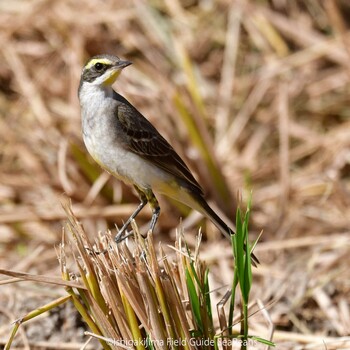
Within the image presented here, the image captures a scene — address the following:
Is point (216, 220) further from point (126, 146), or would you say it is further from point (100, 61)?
point (100, 61)

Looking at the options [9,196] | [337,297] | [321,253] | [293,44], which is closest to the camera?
[337,297]

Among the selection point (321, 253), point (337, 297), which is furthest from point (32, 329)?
point (321, 253)

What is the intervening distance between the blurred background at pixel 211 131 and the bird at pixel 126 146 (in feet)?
2.75

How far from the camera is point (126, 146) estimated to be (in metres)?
4.64

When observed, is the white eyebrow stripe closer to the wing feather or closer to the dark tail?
the wing feather

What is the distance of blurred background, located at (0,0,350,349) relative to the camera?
5996 mm

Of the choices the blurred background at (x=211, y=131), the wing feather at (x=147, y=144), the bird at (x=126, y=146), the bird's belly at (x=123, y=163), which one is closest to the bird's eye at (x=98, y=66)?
the bird at (x=126, y=146)

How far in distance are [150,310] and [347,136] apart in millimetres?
4639

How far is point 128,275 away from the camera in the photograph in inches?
140

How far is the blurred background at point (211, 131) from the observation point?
6.00 m

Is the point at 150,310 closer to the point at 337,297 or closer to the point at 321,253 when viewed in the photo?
the point at 337,297

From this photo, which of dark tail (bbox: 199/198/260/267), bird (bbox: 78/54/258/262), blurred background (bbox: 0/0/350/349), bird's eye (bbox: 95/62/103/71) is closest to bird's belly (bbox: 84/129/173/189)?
bird (bbox: 78/54/258/262)

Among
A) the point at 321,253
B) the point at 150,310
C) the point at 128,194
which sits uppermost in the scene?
the point at 150,310

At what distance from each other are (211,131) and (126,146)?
12.6 ft
